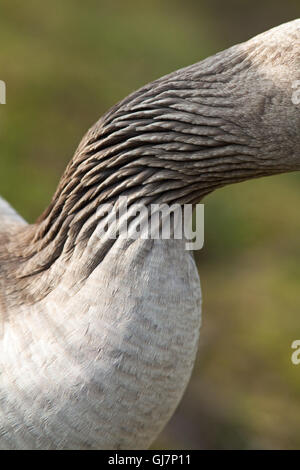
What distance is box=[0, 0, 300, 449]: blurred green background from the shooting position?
6.23 metres

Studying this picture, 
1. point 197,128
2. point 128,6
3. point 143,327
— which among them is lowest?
point 143,327

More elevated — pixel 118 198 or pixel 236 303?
pixel 118 198

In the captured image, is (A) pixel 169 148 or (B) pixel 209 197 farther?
(B) pixel 209 197

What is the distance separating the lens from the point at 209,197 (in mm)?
8789

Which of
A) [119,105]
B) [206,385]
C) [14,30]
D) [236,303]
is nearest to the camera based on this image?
[119,105]

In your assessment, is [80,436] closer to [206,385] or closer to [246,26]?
[206,385]

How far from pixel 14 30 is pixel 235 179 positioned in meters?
8.82

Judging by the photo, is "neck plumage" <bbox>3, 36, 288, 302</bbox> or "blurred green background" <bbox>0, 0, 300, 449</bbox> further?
"blurred green background" <bbox>0, 0, 300, 449</bbox>

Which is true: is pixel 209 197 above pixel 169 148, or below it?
above

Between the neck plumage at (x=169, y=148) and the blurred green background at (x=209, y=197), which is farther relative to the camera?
the blurred green background at (x=209, y=197)

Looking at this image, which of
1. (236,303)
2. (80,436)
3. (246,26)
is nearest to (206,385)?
(236,303)

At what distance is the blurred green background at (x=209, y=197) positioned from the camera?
6.23 metres

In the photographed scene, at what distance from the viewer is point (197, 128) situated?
289 centimetres

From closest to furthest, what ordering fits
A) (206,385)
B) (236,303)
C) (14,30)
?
(206,385), (236,303), (14,30)
